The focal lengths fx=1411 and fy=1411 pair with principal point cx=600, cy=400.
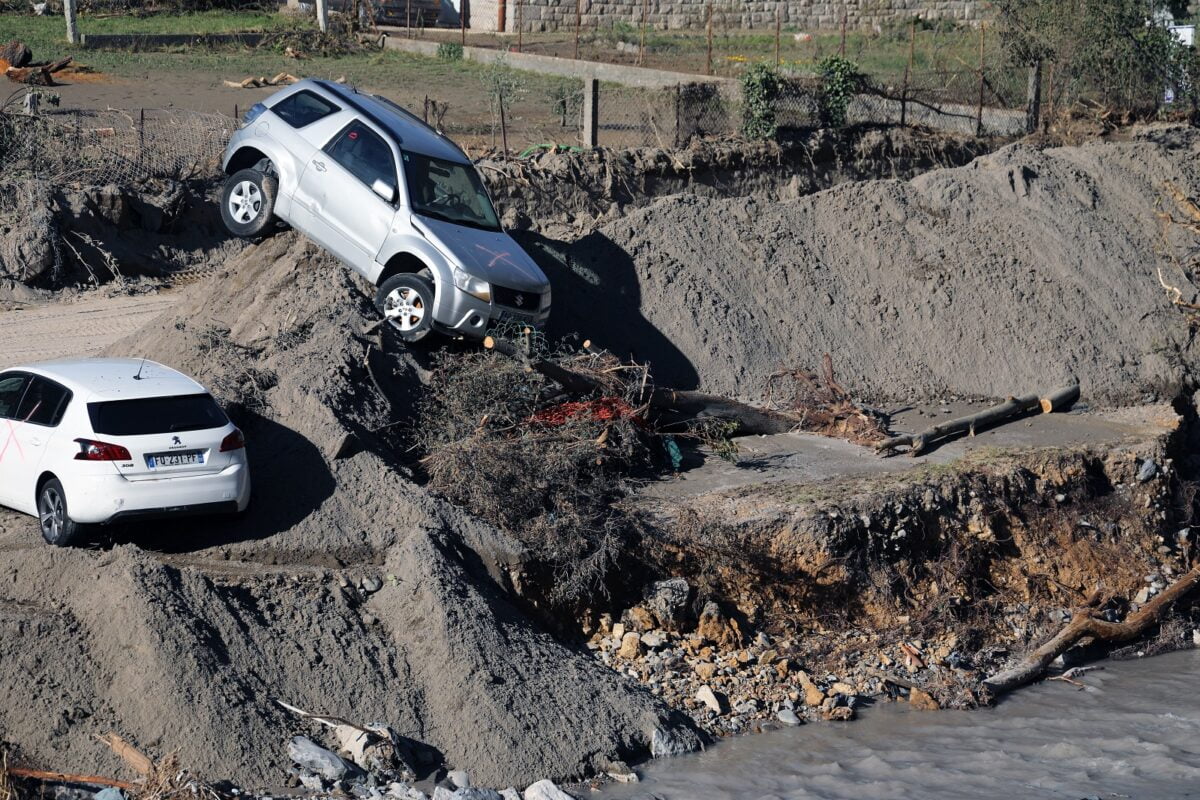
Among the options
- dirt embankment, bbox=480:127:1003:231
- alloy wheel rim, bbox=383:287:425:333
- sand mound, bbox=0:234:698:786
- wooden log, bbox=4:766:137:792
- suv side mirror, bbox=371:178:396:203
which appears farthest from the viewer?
dirt embankment, bbox=480:127:1003:231

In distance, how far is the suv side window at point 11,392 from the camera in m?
11.0

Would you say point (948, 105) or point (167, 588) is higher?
point (948, 105)

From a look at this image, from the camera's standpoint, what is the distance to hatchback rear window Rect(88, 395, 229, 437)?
1046 cm

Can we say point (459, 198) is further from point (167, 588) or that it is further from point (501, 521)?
point (167, 588)

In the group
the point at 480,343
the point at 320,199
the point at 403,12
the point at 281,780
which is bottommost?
the point at 281,780

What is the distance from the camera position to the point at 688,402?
14977mm

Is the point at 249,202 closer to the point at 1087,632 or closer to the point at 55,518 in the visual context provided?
the point at 55,518

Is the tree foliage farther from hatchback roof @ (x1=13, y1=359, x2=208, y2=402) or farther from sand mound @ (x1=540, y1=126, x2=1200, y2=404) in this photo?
hatchback roof @ (x1=13, y1=359, x2=208, y2=402)

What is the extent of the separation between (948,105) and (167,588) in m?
19.4

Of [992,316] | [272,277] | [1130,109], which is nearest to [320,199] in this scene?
[272,277]

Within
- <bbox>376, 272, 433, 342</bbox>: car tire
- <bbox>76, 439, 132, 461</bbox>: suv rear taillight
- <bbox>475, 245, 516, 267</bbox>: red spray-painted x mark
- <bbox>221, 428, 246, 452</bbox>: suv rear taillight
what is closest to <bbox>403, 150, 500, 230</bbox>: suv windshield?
<bbox>475, 245, 516, 267</bbox>: red spray-painted x mark

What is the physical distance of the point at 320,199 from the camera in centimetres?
1495

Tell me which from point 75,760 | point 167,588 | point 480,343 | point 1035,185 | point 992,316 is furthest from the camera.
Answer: point 1035,185

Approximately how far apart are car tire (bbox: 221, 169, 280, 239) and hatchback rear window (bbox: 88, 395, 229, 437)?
482cm
